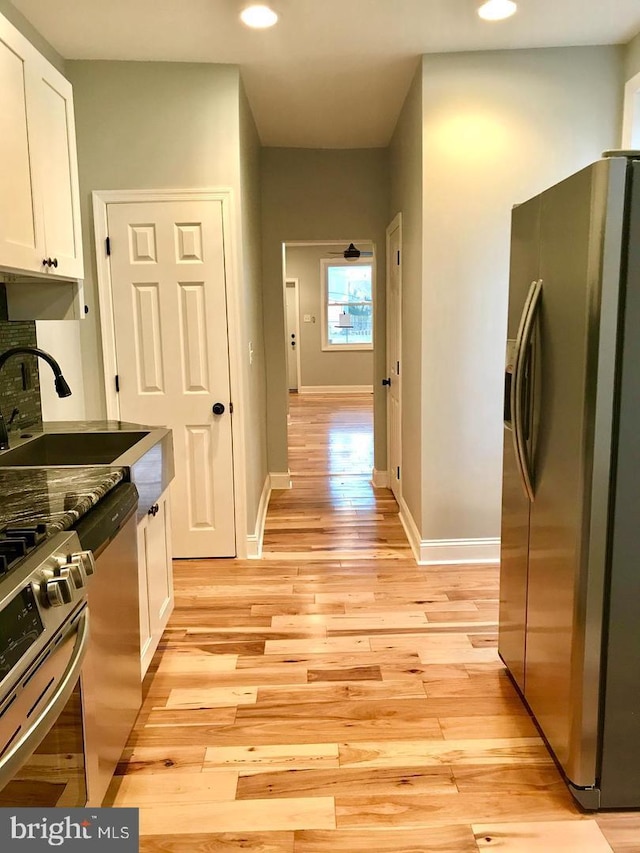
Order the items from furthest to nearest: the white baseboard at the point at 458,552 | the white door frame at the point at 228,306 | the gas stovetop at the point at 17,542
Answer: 1. the white baseboard at the point at 458,552
2. the white door frame at the point at 228,306
3. the gas stovetop at the point at 17,542

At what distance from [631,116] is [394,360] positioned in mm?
2129

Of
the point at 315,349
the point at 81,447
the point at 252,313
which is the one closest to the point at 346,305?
the point at 315,349

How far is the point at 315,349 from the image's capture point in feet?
36.6

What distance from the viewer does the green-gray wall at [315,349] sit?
11.0 m

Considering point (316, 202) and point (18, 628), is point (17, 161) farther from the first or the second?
point (316, 202)

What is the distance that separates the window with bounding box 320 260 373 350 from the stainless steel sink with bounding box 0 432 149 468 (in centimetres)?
873

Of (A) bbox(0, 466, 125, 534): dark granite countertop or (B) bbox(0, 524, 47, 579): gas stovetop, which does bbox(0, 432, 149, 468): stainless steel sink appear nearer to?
(A) bbox(0, 466, 125, 534): dark granite countertop

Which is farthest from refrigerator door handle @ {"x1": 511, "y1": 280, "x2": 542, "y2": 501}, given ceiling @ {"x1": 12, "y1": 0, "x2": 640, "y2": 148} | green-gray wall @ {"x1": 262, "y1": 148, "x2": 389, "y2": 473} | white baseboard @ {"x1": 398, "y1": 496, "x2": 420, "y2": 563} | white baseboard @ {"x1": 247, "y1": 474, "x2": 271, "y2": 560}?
green-gray wall @ {"x1": 262, "y1": 148, "x2": 389, "y2": 473}

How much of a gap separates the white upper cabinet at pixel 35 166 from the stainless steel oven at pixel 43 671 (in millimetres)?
1058

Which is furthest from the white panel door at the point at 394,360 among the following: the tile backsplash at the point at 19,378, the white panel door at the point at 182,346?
the tile backsplash at the point at 19,378

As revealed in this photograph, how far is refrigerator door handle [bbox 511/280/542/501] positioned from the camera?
196cm

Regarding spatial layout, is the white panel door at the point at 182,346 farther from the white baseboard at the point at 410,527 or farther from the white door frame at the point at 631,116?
the white door frame at the point at 631,116

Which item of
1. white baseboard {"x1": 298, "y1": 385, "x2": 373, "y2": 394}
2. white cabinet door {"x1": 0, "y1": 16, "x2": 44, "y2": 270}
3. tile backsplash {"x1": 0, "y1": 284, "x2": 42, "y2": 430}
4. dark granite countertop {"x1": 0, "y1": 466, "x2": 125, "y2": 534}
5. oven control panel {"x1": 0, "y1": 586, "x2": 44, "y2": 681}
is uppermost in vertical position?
white cabinet door {"x1": 0, "y1": 16, "x2": 44, "y2": 270}

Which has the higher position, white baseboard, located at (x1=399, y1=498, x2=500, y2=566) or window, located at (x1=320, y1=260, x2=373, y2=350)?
window, located at (x1=320, y1=260, x2=373, y2=350)
